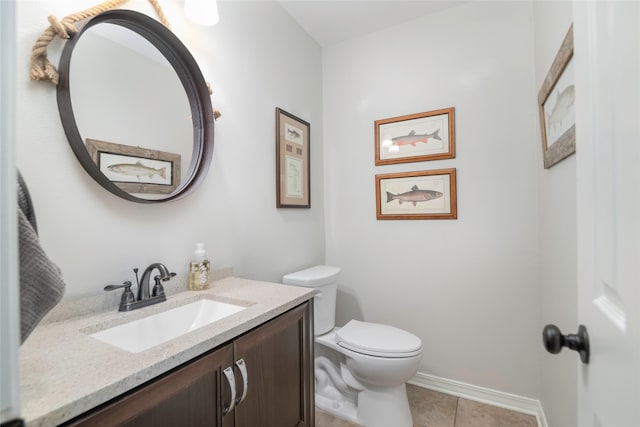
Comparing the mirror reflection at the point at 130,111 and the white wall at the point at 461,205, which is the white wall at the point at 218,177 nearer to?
the mirror reflection at the point at 130,111

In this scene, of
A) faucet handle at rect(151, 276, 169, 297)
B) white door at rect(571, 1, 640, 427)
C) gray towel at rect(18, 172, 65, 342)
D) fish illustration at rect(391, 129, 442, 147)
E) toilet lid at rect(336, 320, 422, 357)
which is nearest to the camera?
white door at rect(571, 1, 640, 427)

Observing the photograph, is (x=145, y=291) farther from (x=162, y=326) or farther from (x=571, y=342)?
(x=571, y=342)

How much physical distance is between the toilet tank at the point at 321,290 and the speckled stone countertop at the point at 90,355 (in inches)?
23.3

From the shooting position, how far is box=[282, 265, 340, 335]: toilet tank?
168cm

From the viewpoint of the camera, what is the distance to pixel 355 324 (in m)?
1.77

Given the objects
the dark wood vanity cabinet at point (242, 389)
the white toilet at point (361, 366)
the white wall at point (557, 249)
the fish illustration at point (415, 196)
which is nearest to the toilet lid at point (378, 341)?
the white toilet at point (361, 366)

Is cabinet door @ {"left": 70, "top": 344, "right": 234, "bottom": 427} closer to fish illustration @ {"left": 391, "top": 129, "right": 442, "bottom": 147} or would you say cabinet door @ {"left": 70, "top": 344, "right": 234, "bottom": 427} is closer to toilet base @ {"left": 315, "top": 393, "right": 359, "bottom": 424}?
toilet base @ {"left": 315, "top": 393, "right": 359, "bottom": 424}

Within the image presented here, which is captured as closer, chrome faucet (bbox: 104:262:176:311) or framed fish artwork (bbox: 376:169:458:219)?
chrome faucet (bbox: 104:262:176:311)

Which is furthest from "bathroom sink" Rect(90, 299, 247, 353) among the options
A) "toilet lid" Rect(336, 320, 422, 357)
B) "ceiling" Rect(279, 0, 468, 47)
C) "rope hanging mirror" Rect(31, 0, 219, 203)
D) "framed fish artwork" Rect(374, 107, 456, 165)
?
"ceiling" Rect(279, 0, 468, 47)

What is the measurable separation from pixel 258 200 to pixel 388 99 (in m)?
1.26

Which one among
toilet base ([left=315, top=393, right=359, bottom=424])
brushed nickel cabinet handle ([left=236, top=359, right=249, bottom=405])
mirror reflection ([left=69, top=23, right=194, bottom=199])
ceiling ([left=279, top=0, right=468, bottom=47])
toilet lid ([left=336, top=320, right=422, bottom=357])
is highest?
ceiling ([left=279, top=0, right=468, bottom=47])

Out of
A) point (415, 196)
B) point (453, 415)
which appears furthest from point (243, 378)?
point (415, 196)

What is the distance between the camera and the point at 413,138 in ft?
6.49

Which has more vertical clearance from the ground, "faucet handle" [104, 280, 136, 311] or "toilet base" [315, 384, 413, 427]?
"faucet handle" [104, 280, 136, 311]
